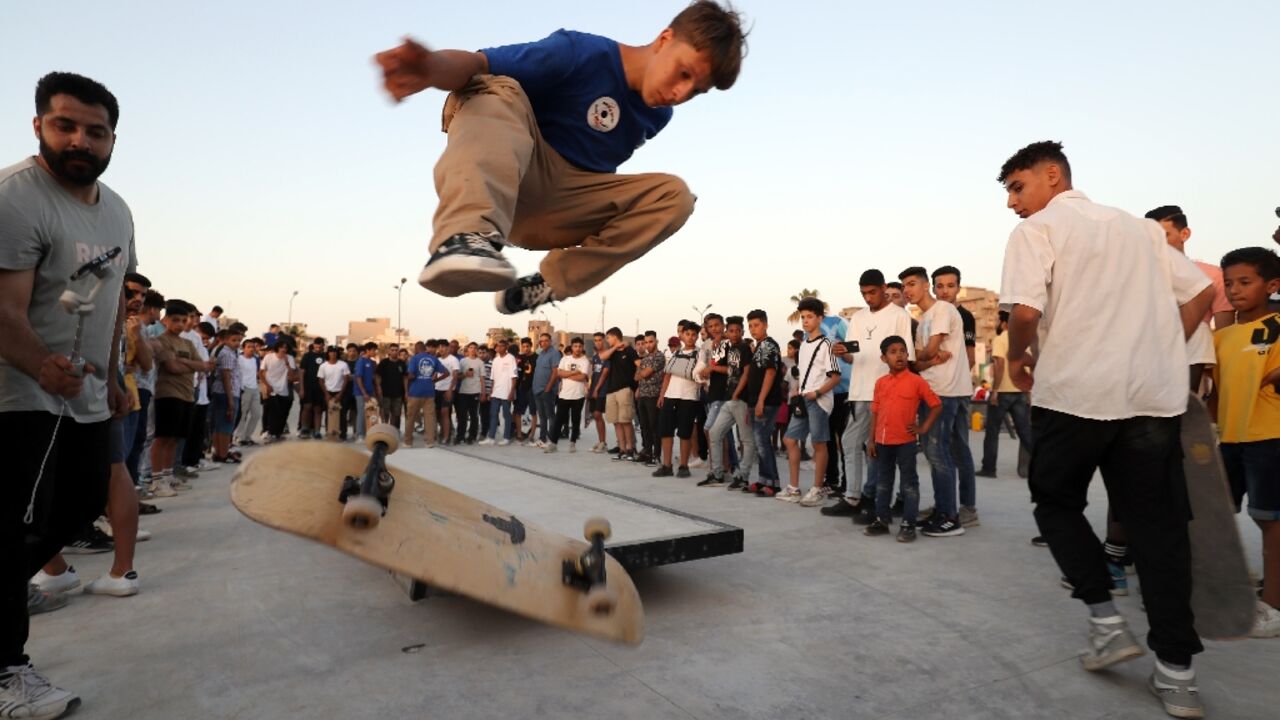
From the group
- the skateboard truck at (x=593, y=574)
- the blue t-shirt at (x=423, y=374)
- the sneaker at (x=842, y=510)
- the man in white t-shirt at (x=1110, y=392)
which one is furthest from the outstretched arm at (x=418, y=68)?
the blue t-shirt at (x=423, y=374)

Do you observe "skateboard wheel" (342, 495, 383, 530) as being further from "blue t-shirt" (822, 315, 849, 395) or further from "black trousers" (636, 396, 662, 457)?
"black trousers" (636, 396, 662, 457)

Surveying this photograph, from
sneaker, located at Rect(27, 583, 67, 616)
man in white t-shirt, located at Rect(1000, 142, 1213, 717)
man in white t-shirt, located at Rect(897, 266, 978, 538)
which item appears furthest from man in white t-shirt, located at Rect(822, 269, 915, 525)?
sneaker, located at Rect(27, 583, 67, 616)

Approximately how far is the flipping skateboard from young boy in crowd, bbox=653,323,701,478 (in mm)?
6289

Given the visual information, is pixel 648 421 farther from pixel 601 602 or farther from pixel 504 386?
pixel 601 602

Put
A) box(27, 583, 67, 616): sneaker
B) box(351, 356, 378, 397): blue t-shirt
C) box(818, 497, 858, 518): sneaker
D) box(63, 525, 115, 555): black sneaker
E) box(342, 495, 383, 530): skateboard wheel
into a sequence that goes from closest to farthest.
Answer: box(342, 495, 383, 530): skateboard wheel < box(27, 583, 67, 616): sneaker < box(63, 525, 115, 555): black sneaker < box(818, 497, 858, 518): sneaker < box(351, 356, 378, 397): blue t-shirt

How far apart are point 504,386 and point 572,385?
161cm

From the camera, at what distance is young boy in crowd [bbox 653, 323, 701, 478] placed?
8.21 metres

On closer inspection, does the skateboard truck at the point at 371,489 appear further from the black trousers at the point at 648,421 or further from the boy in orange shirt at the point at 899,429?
the black trousers at the point at 648,421

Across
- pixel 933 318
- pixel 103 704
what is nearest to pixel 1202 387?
pixel 933 318

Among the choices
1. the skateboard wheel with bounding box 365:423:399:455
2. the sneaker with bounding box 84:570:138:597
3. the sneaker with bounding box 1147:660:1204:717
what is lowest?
the sneaker with bounding box 84:570:138:597

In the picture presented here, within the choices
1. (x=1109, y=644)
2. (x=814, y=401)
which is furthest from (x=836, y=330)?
(x=1109, y=644)

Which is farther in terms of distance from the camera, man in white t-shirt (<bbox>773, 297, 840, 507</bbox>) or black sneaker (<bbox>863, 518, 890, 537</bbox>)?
man in white t-shirt (<bbox>773, 297, 840, 507</bbox>)

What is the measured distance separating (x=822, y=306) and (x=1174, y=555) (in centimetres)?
422

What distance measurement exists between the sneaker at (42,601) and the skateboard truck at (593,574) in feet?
10.9
